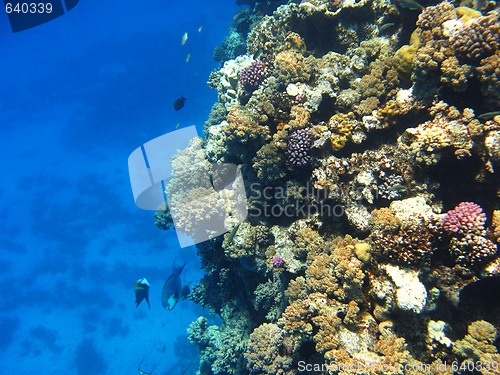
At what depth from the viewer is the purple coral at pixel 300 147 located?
15.6ft

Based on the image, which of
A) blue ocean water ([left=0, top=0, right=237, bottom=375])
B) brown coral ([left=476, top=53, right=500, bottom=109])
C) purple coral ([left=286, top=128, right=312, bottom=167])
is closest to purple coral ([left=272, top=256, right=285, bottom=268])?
purple coral ([left=286, top=128, right=312, bottom=167])

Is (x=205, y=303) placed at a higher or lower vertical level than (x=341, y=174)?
lower

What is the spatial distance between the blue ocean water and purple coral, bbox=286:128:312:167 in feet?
69.6

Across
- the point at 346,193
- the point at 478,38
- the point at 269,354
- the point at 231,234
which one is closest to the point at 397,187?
the point at 346,193

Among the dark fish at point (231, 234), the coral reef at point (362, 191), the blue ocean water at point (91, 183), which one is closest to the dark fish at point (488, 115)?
the coral reef at point (362, 191)

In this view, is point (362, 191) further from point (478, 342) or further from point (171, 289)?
point (171, 289)

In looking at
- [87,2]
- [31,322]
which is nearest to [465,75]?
[31,322]

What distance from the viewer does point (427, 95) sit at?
4.27m

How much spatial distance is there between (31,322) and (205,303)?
27186mm

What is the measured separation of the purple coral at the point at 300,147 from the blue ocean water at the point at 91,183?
835 inches

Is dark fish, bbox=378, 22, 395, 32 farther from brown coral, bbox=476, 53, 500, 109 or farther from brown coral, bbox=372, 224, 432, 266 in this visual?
brown coral, bbox=372, 224, 432, 266

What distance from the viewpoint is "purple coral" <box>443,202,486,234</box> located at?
3207mm

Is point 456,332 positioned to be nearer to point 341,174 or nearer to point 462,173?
point 462,173

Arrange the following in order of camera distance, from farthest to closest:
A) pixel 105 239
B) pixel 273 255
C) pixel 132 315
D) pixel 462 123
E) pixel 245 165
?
pixel 105 239, pixel 132 315, pixel 245 165, pixel 273 255, pixel 462 123
